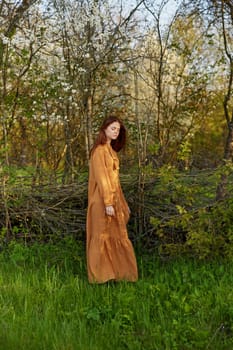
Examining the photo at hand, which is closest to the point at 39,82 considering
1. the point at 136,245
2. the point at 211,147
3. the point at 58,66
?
the point at 58,66

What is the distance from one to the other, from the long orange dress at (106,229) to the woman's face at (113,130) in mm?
108

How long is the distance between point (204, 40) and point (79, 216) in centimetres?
421

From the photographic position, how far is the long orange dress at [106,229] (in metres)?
6.30

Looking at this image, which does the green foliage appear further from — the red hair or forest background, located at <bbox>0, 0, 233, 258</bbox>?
the red hair

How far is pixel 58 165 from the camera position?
9.62 meters

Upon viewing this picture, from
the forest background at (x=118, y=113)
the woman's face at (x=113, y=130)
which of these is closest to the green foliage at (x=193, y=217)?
the forest background at (x=118, y=113)

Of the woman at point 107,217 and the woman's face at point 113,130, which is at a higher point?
the woman's face at point 113,130

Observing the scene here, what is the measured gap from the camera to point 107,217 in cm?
639

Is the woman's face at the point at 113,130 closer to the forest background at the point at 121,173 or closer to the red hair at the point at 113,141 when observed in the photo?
the red hair at the point at 113,141

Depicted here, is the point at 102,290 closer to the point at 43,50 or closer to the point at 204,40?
the point at 43,50

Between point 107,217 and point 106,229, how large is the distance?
0.13 meters

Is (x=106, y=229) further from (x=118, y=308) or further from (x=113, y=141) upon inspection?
(x=118, y=308)

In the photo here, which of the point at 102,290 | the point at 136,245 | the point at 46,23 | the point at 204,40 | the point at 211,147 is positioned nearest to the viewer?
the point at 102,290

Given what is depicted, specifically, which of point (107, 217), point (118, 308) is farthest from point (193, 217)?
point (118, 308)
